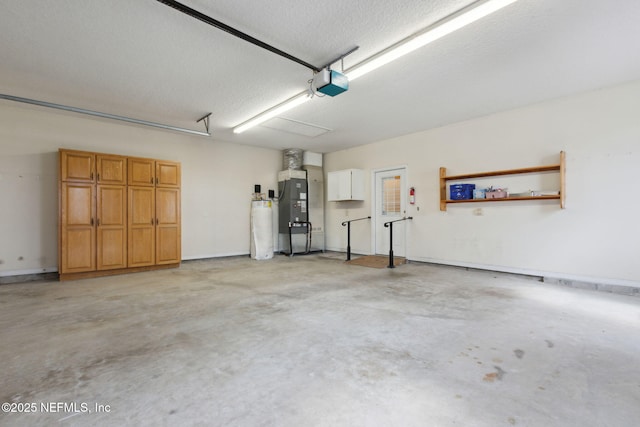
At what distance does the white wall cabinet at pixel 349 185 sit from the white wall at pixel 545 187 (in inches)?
52.0

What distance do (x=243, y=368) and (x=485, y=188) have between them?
16.9ft

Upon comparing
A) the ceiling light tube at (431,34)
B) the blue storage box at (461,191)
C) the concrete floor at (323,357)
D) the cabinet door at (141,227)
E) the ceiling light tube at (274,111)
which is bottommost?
the concrete floor at (323,357)

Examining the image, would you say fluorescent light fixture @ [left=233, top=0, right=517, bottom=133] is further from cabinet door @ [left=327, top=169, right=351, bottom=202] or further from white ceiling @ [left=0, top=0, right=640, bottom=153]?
cabinet door @ [left=327, top=169, right=351, bottom=202]

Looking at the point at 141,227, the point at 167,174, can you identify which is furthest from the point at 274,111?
the point at 141,227

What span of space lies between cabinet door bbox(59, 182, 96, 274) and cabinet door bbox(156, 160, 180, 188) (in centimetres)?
109

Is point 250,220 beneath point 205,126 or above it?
beneath

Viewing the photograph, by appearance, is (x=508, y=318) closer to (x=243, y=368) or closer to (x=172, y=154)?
(x=243, y=368)

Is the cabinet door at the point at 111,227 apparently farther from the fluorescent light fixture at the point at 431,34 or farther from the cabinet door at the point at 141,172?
the fluorescent light fixture at the point at 431,34

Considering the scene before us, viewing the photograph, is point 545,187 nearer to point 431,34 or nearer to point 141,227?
point 431,34

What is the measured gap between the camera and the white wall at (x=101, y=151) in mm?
4859

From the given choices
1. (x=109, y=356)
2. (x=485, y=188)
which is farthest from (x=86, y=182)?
(x=485, y=188)

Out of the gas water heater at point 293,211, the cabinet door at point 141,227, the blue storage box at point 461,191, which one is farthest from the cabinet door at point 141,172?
the blue storage box at point 461,191

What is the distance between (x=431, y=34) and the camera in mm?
2787

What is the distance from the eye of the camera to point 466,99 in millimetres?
4582
